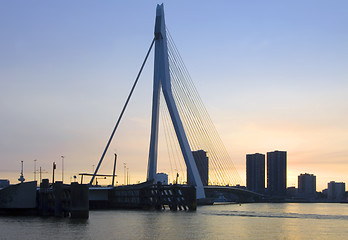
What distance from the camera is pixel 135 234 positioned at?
4406 cm

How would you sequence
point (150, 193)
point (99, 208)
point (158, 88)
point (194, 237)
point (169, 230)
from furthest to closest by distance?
point (99, 208) < point (150, 193) < point (158, 88) < point (169, 230) < point (194, 237)

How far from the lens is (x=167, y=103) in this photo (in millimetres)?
74312

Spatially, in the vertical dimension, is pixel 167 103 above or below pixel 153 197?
above

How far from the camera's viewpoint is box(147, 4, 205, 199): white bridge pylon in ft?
243

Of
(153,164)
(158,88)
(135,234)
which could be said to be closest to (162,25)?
(158,88)

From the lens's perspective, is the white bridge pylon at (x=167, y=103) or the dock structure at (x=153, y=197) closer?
the white bridge pylon at (x=167, y=103)

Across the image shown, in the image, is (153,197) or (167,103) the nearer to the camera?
(167,103)

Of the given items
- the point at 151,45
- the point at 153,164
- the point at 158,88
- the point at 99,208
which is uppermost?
the point at 151,45

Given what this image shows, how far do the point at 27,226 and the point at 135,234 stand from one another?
45.8 feet

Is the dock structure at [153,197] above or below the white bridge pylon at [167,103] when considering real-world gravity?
below

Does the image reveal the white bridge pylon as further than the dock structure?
No

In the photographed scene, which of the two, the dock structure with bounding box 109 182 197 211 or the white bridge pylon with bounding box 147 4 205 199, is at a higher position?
the white bridge pylon with bounding box 147 4 205 199

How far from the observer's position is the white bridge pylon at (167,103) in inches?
2916

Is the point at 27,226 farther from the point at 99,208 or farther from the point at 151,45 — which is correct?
the point at 99,208
